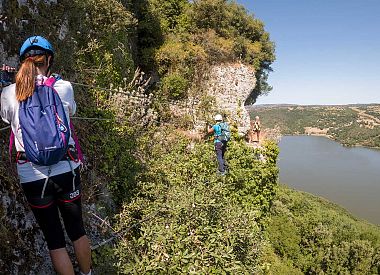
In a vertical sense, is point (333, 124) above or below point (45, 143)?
below

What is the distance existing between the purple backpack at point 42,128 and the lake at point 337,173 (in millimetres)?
55992

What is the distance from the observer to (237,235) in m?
4.68

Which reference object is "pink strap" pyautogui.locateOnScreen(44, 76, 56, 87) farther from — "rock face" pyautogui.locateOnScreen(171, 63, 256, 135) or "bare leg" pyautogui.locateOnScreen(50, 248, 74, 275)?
"rock face" pyautogui.locateOnScreen(171, 63, 256, 135)

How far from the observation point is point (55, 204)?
8.27ft

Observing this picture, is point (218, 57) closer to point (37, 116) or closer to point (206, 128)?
point (206, 128)

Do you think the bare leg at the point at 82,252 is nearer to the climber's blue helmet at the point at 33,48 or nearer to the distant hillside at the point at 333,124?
the climber's blue helmet at the point at 33,48

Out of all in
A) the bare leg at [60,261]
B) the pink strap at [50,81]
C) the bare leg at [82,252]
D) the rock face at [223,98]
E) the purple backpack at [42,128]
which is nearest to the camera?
the purple backpack at [42,128]

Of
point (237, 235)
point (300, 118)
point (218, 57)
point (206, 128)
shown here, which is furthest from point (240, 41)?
point (300, 118)

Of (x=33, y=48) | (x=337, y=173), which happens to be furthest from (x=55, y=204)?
(x=337, y=173)

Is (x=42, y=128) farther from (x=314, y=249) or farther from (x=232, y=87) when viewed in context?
(x=314, y=249)

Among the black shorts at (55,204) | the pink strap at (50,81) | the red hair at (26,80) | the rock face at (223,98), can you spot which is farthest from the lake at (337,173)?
the red hair at (26,80)

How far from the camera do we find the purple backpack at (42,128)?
7.27ft

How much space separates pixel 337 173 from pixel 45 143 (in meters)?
95.3

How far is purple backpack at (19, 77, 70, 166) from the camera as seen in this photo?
221cm
